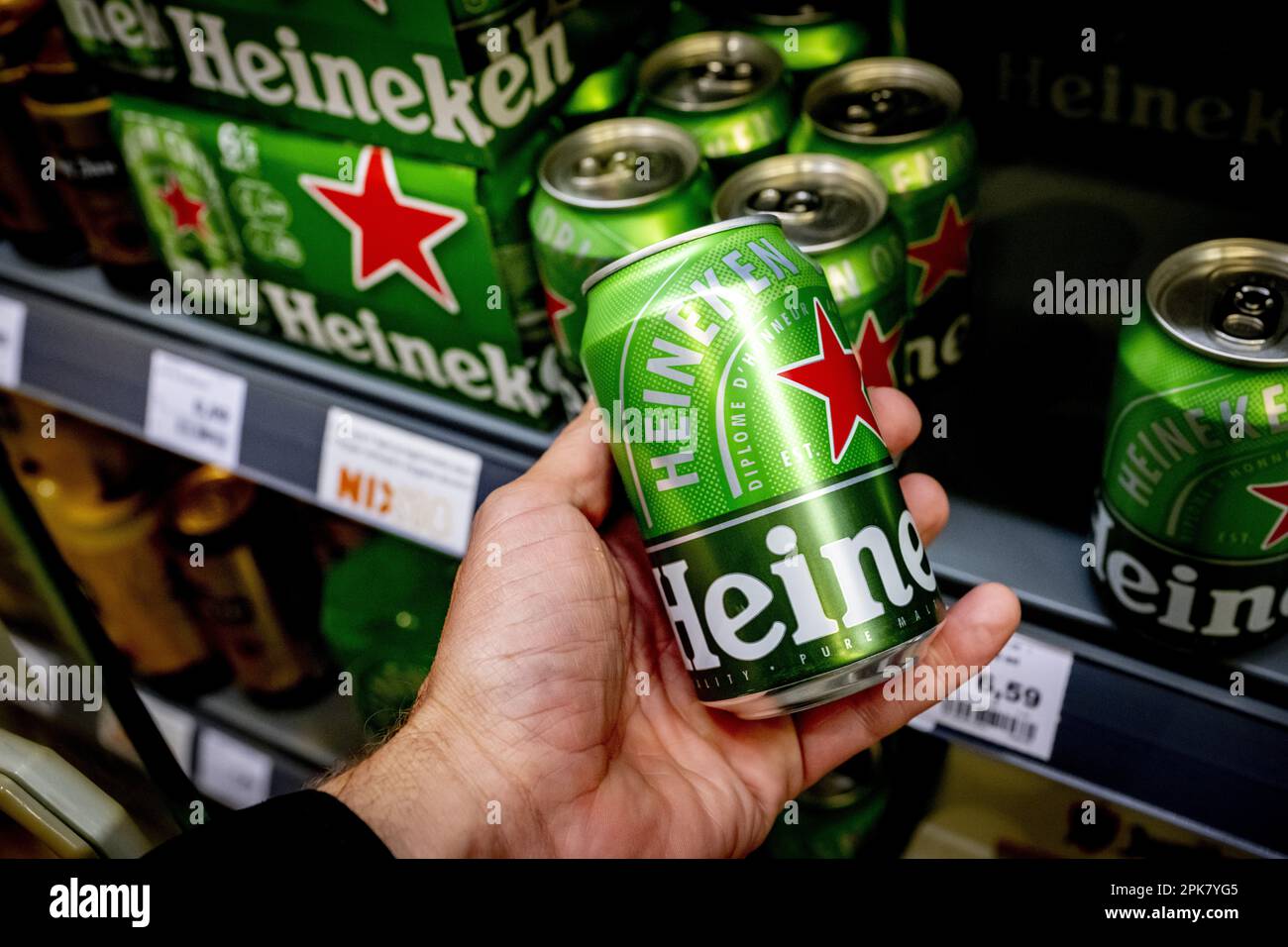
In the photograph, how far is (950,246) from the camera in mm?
1043

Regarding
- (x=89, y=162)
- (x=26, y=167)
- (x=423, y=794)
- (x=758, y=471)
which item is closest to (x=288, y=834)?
(x=423, y=794)

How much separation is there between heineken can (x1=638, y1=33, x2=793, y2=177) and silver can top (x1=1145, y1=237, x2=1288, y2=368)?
16.6 inches

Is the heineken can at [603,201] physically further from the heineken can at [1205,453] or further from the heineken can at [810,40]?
the heineken can at [1205,453]

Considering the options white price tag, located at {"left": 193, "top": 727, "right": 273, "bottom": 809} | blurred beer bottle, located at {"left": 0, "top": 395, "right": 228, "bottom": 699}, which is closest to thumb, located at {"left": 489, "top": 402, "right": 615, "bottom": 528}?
blurred beer bottle, located at {"left": 0, "top": 395, "right": 228, "bottom": 699}

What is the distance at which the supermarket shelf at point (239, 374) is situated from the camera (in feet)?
4.06

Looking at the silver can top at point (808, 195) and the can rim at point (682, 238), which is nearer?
the can rim at point (682, 238)

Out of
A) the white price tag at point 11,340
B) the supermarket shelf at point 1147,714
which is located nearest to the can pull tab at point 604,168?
the supermarket shelf at point 1147,714

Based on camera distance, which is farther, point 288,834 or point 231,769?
point 231,769

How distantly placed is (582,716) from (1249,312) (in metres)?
0.60

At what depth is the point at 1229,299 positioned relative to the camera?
804 mm

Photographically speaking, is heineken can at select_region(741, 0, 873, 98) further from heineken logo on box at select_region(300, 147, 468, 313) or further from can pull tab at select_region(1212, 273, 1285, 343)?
can pull tab at select_region(1212, 273, 1285, 343)

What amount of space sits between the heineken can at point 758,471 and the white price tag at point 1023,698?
0.58 feet

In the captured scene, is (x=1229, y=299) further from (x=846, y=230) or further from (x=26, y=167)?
(x=26, y=167)
